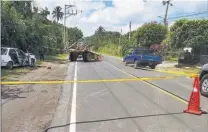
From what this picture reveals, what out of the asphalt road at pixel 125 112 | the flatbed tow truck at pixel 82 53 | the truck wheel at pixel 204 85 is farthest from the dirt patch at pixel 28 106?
the flatbed tow truck at pixel 82 53

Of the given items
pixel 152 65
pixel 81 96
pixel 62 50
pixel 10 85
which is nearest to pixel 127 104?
pixel 81 96

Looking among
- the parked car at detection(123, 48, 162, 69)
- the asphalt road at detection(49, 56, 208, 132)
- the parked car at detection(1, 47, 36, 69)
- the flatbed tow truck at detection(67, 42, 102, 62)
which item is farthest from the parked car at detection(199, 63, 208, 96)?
the flatbed tow truck at detection(67, 42, 102, 62)

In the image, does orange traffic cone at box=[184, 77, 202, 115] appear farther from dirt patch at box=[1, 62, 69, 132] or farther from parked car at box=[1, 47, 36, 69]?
parked car at box=[1, 47, 36, 69]

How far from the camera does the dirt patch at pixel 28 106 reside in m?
7.86

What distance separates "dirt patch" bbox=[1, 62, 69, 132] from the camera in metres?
7.86

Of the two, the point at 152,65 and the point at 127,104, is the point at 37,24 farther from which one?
the point at 127,104

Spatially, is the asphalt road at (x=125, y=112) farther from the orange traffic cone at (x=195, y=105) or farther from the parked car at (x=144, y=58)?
the parked car at (x=144, y=58)

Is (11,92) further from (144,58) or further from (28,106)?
(144,58)

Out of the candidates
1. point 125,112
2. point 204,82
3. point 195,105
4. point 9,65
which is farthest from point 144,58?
point 125,112

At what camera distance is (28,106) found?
403 inches

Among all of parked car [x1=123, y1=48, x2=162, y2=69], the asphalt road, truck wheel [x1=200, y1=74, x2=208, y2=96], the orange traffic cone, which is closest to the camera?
the asphalt road

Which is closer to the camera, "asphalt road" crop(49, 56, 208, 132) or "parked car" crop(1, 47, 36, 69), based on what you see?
"asphalt road" crop(49, 56, 208, 132)

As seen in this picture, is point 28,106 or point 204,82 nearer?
point 28,106

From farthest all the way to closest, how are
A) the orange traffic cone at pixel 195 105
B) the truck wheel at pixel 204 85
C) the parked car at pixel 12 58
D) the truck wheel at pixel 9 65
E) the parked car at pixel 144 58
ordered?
the parked car at pixel 144 58 < the truck wheel at pixel 9 65 < the parked car at pixel 12 58 < the truck wheel at pixel 204 85 < the orange traffic cone at pixel 195 105
